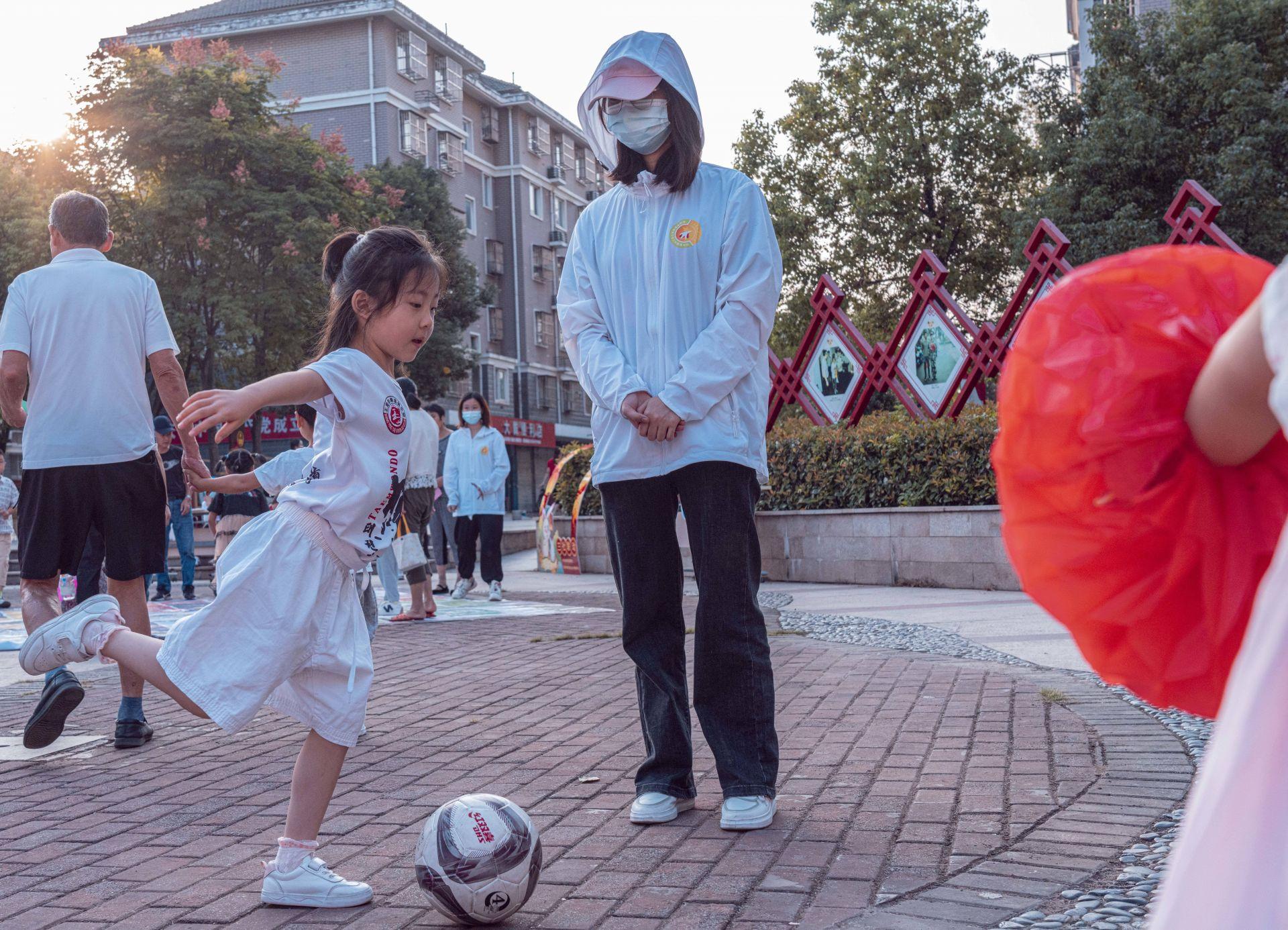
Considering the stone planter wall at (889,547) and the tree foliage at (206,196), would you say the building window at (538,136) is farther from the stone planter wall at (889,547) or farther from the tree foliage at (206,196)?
the stone planter wall at (889,547)

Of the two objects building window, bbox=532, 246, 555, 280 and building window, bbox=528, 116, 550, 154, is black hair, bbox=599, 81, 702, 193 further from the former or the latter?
building window, bbox=528, 116, 550, 154

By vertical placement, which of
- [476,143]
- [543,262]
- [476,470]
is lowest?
[476,470]

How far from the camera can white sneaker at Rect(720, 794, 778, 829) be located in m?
3.63

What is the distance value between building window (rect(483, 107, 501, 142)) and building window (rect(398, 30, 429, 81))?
771cm

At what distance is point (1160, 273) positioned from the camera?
1534 mm

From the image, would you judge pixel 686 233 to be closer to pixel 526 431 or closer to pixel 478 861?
pixel 478 861

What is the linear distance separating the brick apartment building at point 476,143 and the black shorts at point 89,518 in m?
35.4

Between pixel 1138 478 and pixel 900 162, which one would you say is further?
pixel 900 162

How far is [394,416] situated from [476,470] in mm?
8952

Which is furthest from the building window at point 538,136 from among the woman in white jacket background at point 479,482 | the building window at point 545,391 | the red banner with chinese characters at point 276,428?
the woman in white jacket background at point 479,482

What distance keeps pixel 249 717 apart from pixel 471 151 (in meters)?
55.3

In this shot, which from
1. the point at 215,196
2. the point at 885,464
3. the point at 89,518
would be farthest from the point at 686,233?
the point at 215,196

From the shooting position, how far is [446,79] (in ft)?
171

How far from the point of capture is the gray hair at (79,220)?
213 inches
